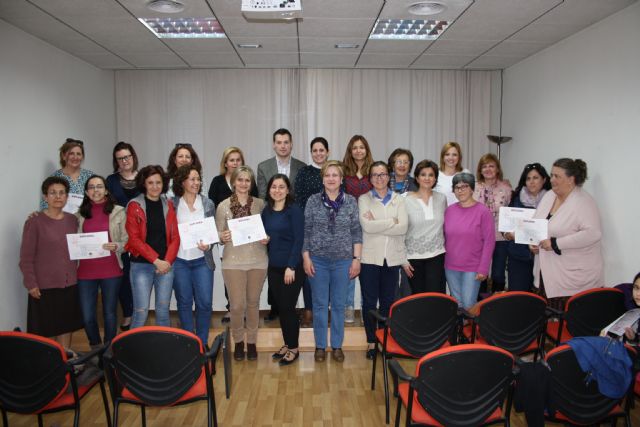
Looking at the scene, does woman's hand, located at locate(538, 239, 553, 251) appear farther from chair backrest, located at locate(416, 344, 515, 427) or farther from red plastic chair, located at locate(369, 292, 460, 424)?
chair backrest, located at locate(416, 344, 515, 427)

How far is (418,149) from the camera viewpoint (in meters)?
7.33

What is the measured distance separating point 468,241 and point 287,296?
1.58 meters

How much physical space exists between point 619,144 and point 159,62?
18.8 ft

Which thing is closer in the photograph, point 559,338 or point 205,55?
point 559,338

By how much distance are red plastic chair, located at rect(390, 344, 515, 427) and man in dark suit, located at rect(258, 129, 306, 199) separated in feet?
8.50

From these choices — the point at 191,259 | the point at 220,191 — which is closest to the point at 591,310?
the point at 191,259

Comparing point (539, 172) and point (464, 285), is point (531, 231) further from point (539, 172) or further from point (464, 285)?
point (539, 172)

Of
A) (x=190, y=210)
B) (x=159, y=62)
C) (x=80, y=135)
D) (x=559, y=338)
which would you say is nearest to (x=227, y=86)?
(x=159, y=62)

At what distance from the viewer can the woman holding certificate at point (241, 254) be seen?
3703mm

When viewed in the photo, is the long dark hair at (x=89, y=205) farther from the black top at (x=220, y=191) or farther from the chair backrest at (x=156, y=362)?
the chair backrest at (x=156, y=362)

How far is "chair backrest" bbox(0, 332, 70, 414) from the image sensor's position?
7.16 feet

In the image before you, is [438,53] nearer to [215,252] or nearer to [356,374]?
[215,252]

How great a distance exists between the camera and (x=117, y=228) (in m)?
3.68

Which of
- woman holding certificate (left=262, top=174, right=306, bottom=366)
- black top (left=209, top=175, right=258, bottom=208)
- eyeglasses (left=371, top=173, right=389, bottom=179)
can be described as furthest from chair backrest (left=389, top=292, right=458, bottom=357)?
black top (left=209, top=175, right=258, bottom=208)
